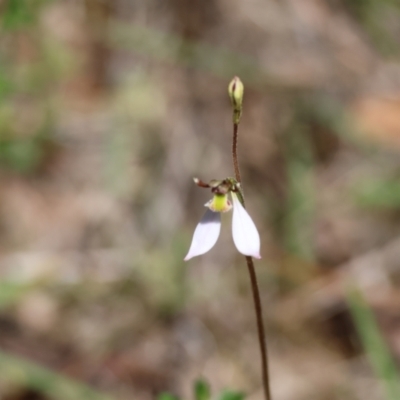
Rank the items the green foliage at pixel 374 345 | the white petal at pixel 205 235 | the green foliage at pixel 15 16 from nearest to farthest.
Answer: the white petal at pixel 205 235 < the green foliage at pixel 374 345 < the green foliage at pixel 15 16

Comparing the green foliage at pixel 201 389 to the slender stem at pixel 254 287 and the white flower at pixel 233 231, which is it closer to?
the slender stem at pixel 254 287

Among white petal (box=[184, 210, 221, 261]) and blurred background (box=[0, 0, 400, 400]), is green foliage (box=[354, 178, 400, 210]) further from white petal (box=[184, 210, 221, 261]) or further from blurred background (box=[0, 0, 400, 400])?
white petal (box=[184, 210, 221, 261])

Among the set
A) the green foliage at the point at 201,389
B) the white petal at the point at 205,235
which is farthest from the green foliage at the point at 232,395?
the white petal at the point at 205,235

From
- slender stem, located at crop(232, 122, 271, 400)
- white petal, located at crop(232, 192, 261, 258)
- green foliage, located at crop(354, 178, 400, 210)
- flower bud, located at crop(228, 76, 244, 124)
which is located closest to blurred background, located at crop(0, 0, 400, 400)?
green foliage, located at crop(354, 178, 400, 210)

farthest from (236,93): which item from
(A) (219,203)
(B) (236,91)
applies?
(A) (219,203)

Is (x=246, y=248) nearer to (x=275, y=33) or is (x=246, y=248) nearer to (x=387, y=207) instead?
(x=387, y=207)
